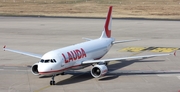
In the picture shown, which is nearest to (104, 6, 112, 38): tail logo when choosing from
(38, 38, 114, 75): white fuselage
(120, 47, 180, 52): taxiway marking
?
(38, 38, 114, 75): white fuselage

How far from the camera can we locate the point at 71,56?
141 ft

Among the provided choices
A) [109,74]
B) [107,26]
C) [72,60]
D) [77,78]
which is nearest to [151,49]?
[107,26]

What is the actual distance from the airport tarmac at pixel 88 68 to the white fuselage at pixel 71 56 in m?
1.55

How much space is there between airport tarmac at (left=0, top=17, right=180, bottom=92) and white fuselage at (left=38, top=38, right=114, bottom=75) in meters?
1.55

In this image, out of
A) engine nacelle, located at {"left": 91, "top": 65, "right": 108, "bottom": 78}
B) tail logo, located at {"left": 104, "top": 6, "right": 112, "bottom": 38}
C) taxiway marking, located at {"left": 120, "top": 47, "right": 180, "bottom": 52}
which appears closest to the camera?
engine nacelle, located at {"left": 91, "top": 65, "right": 108, "bottom": 78}

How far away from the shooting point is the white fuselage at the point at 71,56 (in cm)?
4062

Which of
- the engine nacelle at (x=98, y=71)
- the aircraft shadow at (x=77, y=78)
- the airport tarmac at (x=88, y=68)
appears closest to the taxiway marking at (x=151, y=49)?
the airport tarmac at (x=88, y=68)

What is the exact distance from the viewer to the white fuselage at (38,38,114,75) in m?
40.6

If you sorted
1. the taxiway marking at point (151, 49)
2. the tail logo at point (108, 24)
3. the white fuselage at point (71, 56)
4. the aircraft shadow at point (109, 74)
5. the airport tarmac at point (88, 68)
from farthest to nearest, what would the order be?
the taxiway marking at point (151, 49), the tail logo at point (108, 24), the aircraft shadow at point (109, 74), the airport tarmac at point (88, 68), the white fuselage at point (71, 56)

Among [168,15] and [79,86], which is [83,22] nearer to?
[168,15]

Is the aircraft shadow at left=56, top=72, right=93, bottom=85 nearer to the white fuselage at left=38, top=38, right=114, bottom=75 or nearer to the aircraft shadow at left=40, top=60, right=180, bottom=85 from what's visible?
the aircraft shadow at left=40, top=60, right=180, bottom=85

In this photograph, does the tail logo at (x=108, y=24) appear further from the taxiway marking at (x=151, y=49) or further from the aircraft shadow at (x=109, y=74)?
the taxiway marking at (x=151, y=49)

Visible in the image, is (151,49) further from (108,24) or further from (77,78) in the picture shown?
(77,78)

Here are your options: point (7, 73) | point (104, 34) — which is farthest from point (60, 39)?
point (7, 73)
